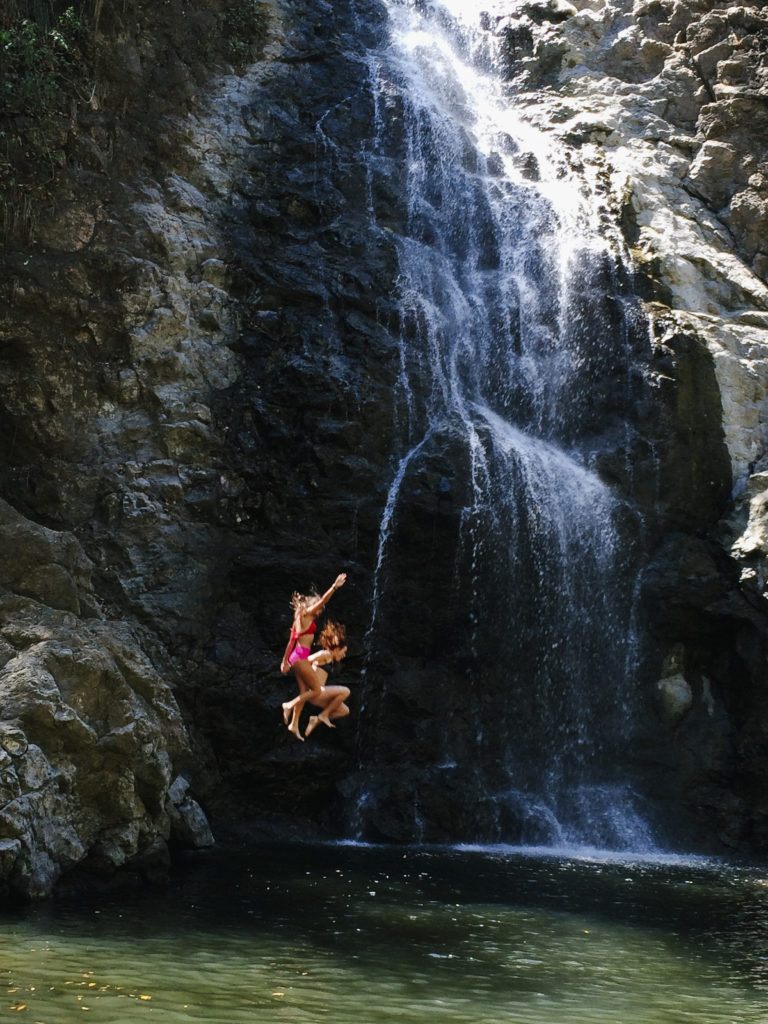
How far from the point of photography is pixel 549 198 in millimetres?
22531

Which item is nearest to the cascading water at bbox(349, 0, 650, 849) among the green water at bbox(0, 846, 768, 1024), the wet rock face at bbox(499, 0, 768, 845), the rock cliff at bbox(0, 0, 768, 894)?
the rock cliff at bbox(0, 0, 768, 894)

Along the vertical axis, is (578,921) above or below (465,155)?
below

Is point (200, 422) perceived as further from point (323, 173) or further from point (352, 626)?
point (323, 173)

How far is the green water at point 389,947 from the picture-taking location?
7395 mm

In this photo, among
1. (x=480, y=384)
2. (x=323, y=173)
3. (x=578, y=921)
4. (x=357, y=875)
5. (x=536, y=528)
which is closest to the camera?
(x=578, y=921)

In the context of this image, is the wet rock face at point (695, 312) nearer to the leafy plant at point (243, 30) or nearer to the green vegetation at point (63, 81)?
the leafy plant at point (243, 30)

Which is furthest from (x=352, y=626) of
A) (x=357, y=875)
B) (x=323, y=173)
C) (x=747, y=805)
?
(x=323, y=173)

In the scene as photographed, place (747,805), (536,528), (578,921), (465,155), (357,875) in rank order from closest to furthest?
(578,921) → (357,875) → (747,805) → (536,528) → (465,155)

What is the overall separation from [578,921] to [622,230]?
1510 centimetres

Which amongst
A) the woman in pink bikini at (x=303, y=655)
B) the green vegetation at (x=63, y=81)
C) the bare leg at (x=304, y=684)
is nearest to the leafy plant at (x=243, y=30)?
the green vegetation at (x=63, y=81)

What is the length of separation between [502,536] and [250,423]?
4.66 meters

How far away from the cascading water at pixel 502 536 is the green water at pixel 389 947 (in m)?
3.10

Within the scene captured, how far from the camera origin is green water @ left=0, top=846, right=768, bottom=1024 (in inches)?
291

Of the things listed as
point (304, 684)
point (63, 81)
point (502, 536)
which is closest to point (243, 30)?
point (63, 81)
